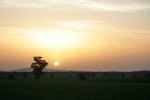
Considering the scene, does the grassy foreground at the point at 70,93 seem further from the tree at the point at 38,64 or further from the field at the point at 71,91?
the tree at the point at 38,64

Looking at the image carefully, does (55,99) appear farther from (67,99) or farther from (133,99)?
(133,99)

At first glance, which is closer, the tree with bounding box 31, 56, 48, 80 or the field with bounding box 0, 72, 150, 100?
the field with bounding box 0, 72, 150, 100

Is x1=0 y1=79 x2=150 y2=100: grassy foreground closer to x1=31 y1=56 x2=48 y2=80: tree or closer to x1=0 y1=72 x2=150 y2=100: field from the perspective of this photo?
x1=0 y1=72 x2=150 y2=100: field

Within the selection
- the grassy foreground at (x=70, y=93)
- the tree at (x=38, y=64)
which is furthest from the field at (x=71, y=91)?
the tree at (x=38, y=64)

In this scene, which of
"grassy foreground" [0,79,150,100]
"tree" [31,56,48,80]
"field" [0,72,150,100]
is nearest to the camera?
"grassy foreground" [0,79,150,100]

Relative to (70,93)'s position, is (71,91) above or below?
above

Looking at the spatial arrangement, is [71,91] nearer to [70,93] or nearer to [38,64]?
[70,93]

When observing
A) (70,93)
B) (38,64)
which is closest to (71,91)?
(70,93)

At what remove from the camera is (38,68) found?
12094 cm

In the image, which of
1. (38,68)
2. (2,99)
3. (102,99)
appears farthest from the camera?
(38,68)

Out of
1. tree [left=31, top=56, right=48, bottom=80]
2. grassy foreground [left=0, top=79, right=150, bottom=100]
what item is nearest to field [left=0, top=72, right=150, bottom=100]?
grassy foreground [left=0, top=79, right=150, bottom=100]

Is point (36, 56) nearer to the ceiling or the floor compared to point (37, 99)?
nearer to the ceiling

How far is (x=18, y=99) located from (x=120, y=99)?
1406 centimetres

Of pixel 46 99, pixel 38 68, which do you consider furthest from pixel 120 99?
pixel 38 68
